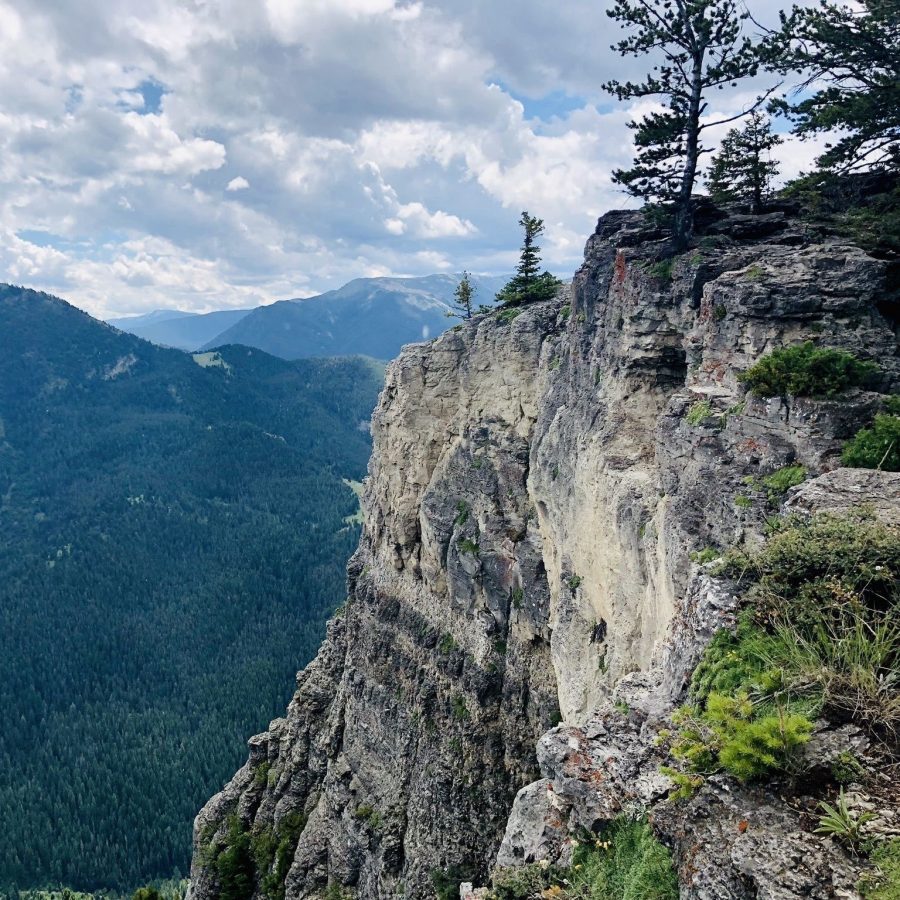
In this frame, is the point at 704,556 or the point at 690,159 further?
the point at 690,159

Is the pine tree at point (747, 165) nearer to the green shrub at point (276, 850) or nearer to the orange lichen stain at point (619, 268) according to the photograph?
the orange lichen stain at point (619, 268)

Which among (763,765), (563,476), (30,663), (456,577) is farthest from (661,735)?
(30,663)

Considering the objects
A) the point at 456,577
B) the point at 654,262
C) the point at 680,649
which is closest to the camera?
the point at 680,649

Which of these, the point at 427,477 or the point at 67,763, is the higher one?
the point at 427,477

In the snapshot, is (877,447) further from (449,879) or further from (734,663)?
(449,879)

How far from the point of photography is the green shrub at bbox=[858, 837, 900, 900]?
21.6ft

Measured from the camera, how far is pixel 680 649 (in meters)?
11.7

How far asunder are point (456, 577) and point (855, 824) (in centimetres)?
3073

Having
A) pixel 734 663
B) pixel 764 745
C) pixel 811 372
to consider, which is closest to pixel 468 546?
pixel 811 372

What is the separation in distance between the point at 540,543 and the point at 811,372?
61.7 feet

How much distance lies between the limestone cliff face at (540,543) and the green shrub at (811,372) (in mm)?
457

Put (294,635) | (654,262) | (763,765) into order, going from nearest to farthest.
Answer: (763,765), (654,262), (294,635)

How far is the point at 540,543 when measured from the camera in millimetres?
32469

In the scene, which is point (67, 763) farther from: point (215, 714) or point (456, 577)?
point (456, 577)
